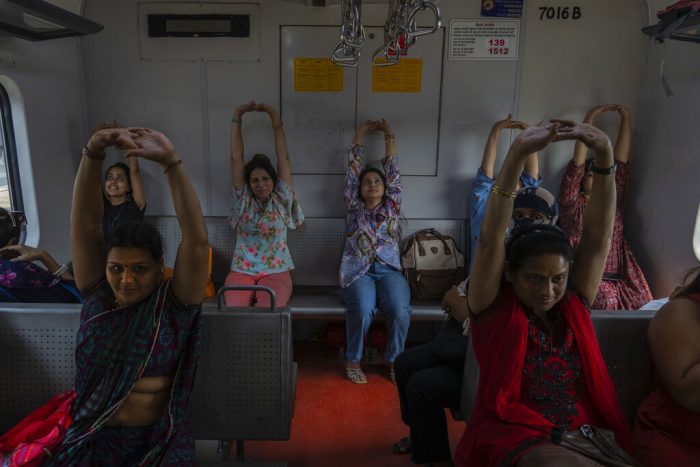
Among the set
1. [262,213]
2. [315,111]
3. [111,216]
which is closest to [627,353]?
[262,213]

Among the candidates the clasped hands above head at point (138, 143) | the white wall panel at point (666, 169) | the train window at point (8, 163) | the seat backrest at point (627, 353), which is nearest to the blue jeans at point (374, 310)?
the seat backrest at point (627, 353)

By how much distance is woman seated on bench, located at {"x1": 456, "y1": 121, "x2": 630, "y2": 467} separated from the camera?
183cm

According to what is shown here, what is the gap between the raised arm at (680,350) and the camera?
5.98ft

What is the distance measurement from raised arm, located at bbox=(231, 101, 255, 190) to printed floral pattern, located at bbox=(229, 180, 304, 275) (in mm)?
101

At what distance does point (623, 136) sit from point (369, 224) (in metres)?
2.43

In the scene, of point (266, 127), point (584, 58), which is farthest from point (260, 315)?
point (584, 58)

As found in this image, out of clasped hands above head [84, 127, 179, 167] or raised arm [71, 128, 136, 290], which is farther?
raised arm [71, 128, 136, 290]

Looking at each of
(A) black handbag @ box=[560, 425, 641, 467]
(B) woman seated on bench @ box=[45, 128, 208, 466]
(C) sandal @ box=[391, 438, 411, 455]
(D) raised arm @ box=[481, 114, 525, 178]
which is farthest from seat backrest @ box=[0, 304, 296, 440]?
(D) raised arm @ box=[481, 114, 525, 178]

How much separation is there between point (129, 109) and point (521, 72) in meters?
3.73

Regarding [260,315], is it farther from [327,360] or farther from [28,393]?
[327,360]

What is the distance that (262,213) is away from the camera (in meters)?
4.25

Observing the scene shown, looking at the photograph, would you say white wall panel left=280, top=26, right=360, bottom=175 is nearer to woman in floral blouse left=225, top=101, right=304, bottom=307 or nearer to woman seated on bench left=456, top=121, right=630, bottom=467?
woman in floral blouse left=225, top=101, right=304, bottom=307

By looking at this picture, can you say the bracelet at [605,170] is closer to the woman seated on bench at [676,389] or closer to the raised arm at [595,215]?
the raised arm at [595,215]

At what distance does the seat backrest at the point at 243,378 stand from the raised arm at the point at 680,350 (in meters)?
1.62
